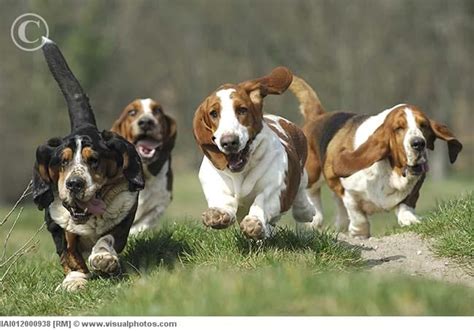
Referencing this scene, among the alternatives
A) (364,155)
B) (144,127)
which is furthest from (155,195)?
(364,155)

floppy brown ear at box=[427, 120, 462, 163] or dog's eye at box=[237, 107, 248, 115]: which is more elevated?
dog's eye at box=[237, 107, 248, 115]

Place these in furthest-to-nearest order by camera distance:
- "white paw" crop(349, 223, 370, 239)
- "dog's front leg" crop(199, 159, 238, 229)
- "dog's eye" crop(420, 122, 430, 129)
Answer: "white paw" crop(349, 223, 370, 239) < "dog's eye" crop(420, 122, 430, 129) < "dog's front leg" crop(199, 159, 238, 229)

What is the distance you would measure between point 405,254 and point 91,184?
2418mm

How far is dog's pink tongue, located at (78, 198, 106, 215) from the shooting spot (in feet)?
20.3

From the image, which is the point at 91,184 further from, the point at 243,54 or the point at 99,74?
the point at 99,74

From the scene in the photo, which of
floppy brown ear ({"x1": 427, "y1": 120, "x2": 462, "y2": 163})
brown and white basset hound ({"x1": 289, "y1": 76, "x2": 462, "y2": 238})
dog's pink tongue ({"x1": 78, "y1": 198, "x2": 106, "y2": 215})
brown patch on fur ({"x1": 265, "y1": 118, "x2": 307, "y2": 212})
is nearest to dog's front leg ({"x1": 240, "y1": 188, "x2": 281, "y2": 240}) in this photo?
brown patch on fur ({"x1": 265, "y1": 118, "x2": 307, "y2": 212})

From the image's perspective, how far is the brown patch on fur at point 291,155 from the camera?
6.46 meters

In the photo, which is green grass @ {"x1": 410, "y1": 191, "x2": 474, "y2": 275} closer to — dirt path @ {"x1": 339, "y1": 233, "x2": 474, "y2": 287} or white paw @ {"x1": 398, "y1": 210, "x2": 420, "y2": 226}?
dirt path @ {"x1": 339, "y1": 233, "x2": 474, "y2": 287}

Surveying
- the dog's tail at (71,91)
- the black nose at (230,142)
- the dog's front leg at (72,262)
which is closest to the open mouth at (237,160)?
the black nose at (230,142)

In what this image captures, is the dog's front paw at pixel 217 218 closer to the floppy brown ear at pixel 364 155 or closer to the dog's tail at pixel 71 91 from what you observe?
the dog's tail at pixel 71 91

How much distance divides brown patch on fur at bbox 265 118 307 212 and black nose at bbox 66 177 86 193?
138 cm

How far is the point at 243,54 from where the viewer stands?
36.7m

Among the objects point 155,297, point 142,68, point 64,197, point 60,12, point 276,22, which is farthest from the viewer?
point 142,68
